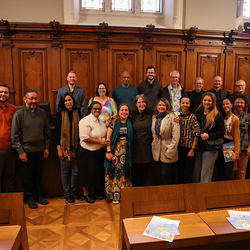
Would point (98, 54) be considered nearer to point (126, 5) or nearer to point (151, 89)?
point (126, 5)

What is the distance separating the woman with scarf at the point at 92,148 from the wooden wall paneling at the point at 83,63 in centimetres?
233

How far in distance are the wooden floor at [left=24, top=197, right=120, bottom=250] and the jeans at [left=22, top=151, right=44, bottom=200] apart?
8.5 inches

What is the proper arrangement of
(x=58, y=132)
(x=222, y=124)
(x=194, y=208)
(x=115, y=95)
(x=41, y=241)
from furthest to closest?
1. (x=115, y=95)
2. (x=58, y=132)
3. (x=222, y=124)
4. (x=41, y=241)
5. (x=194, y=208)

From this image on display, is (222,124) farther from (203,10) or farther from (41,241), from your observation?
(203,10)

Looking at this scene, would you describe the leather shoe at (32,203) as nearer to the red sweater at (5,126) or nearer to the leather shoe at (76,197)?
the leather shoe at (76,197)

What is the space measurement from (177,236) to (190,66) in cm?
472

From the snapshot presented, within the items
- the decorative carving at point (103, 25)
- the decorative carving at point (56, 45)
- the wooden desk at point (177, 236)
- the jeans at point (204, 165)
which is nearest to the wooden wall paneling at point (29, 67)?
the decorative carving at point (56, 45)

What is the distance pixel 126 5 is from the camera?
593cm

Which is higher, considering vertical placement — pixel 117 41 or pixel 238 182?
pixel 117 41

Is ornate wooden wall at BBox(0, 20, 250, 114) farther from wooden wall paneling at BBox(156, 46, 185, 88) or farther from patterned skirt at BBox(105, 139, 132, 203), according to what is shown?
patterned skirt at BBox(105, 139, 132, 203)

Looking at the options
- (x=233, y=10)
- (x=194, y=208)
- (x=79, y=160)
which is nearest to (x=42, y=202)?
(x=79, y=160)

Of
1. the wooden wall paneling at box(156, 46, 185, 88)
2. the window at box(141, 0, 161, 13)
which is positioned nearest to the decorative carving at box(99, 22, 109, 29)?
the wooden wall paneling at box(156, 46, 185, 88)

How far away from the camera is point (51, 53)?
5156 millimetres

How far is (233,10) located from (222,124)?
13.5 feet
